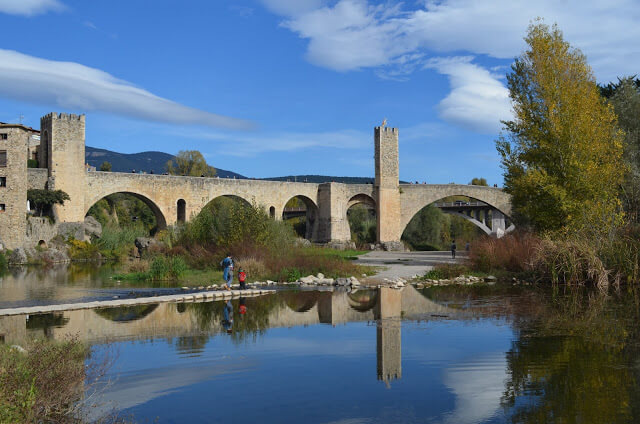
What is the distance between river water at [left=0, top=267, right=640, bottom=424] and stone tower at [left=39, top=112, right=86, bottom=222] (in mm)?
19509

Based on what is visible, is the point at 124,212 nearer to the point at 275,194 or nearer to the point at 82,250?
the point at 275,194

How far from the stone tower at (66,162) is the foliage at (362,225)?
18203 millimetres

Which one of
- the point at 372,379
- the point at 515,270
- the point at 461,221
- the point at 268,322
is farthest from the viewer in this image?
the point at 461,221

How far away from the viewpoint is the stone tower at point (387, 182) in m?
39.2

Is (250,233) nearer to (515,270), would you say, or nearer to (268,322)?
(515,270)

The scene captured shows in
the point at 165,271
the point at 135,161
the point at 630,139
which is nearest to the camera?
the point at 165,271

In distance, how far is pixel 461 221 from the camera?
194 ft

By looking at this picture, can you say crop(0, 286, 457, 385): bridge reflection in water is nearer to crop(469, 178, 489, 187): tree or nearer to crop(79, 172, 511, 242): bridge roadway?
crop(79, 172, 511, 242): bridge roadway

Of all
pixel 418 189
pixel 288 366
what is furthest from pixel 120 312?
pixel 418 189

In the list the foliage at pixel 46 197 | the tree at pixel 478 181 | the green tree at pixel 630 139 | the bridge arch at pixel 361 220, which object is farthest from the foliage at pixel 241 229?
the tree at pixel 478 181

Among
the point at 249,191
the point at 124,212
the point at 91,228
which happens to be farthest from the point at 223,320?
the point at 124,212

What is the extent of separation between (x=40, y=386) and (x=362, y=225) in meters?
40.8

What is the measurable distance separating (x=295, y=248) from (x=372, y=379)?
13.4 metres

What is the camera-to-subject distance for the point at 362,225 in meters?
45.2
